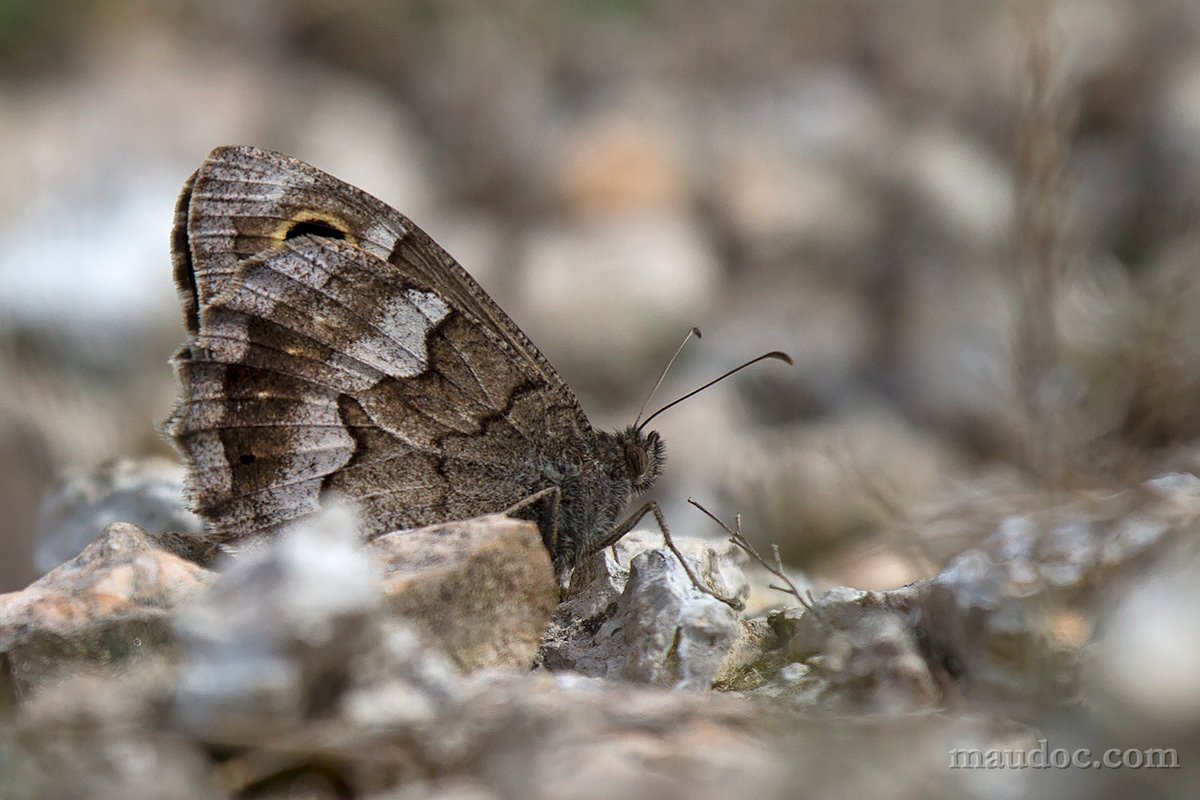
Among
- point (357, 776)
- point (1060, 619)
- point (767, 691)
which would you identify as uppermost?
point (1060, 619)

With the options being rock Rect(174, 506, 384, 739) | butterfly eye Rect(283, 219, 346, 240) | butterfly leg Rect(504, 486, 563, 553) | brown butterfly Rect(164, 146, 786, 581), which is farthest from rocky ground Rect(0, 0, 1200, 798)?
butterfly eye Rect(283, 219, 346, 240)

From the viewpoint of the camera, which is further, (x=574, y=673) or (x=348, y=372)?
(x=348, y=372)

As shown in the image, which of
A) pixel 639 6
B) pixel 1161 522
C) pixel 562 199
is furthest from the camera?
pixel 639 6

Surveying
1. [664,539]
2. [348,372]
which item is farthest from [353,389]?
[664,539]

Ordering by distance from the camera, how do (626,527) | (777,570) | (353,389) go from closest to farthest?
(777,570) < (626,527) < (353,389)

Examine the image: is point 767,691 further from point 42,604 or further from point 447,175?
point 447,175

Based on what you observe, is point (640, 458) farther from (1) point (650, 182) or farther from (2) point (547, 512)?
(1) point (650, 182)

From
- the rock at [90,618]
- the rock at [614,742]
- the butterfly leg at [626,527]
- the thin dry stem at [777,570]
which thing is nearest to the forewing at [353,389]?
the butterfly leg at [626,527]

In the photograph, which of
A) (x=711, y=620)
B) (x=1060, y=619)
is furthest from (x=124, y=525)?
(x=1060, y=619)
